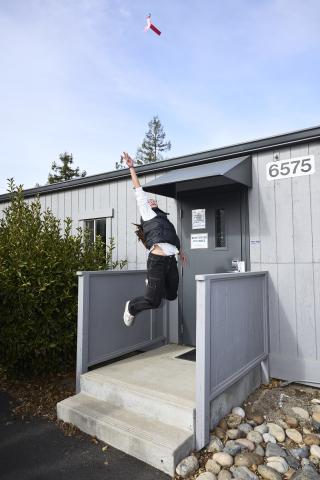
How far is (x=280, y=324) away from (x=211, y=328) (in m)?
1.72

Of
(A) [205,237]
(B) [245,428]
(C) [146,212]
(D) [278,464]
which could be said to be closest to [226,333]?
(B) [245,428]

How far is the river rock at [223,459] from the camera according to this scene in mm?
2406

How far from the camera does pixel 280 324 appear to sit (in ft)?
13.2

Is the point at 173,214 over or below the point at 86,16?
below

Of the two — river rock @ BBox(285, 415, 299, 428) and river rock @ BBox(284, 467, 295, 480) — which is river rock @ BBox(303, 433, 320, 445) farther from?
river rock @ BBox(284, 467, 295, 480)

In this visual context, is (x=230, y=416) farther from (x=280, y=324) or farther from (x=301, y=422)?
(x=280, y=324)

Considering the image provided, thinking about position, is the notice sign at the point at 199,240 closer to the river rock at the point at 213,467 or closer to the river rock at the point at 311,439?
the river rock at the point at 311,439

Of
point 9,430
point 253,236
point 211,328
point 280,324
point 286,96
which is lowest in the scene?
point 9,430

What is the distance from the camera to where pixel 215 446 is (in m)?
2.59

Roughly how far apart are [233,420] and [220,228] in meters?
2.52

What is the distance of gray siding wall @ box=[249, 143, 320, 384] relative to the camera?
384 centimetres

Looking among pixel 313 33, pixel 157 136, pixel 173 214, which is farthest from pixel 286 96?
pixel 157 136

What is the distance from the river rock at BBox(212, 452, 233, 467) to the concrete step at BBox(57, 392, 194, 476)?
7.9 inches

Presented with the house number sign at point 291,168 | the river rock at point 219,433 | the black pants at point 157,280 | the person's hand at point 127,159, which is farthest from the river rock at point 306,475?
the person's hand at point 127,159
